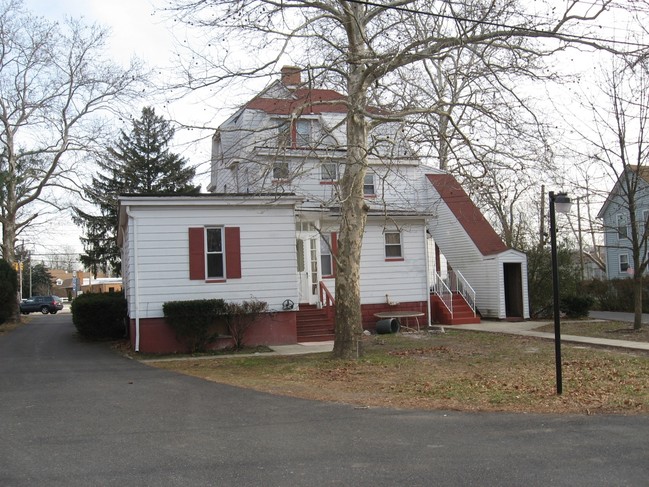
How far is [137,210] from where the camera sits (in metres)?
15.5

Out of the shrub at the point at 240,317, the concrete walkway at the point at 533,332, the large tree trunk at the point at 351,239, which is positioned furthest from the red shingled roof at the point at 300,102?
the concrete walkway at the point at 533,332

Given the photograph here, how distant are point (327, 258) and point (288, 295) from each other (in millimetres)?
4215

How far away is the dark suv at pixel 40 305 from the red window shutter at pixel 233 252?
121ft

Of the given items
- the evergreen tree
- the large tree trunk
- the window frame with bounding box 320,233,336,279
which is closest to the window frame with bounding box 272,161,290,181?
the large tree trunk

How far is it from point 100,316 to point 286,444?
14399 millimetres

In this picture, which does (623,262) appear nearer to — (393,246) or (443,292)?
(443,292)

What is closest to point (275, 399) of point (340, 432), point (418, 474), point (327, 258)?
point (340, 432)

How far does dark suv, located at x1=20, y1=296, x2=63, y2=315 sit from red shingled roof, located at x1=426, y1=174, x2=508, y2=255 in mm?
35336

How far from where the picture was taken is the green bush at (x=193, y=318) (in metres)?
15.2

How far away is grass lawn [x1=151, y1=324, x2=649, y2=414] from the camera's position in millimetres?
8555

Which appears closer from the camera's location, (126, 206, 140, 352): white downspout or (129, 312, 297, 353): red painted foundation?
(126, 206, 140, 352): white downspout

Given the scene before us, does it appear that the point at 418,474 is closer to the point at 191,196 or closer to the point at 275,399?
the point at 275,399

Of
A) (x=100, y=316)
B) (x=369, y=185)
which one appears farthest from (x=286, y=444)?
(x=369, y=185)

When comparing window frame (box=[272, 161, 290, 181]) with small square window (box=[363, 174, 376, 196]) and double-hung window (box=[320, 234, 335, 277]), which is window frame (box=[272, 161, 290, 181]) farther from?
small square window (box=[363, 174, 376, 196])
